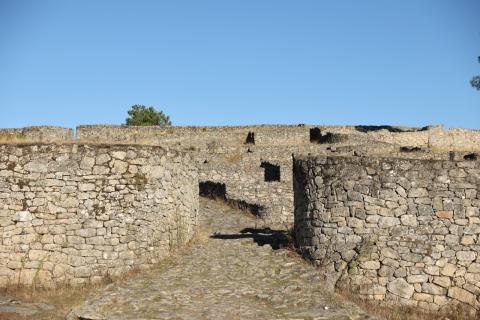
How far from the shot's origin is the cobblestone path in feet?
30.8

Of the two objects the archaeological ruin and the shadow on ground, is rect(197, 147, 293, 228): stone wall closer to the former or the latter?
the shadow on ground

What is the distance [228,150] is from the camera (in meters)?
26.6

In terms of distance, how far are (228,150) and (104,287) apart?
52.2ft

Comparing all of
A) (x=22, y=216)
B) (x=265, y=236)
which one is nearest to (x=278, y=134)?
(x=265, y=236)

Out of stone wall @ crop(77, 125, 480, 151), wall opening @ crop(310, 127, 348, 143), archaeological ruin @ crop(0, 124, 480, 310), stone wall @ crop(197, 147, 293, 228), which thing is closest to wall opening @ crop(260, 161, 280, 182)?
stone wall @ crop(197, 147, 293, 228)

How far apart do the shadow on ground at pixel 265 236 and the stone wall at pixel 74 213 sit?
2731mm

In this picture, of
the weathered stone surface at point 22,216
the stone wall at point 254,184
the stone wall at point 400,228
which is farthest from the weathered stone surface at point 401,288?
the stone wall at point 254,184

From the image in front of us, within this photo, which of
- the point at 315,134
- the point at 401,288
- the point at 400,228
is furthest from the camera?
the point at 315,134

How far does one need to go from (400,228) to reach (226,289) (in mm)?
3838

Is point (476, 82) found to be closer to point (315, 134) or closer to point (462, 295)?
point (315, 134)

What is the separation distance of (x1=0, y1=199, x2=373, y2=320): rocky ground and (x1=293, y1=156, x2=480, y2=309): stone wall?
915 mm

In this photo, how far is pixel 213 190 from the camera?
2086 centimetres

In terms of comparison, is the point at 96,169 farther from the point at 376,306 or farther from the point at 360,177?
the point at 376,306

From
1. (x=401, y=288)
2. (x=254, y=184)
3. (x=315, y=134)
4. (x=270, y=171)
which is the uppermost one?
(x=315, y=134)
